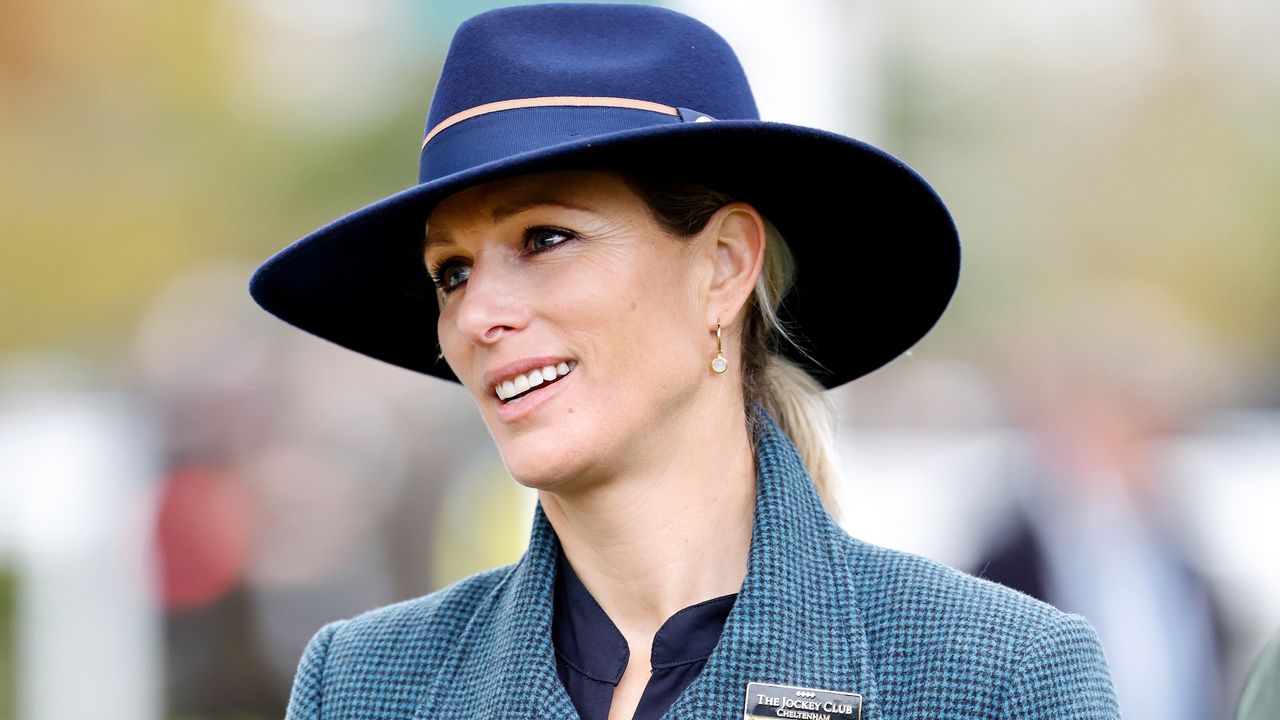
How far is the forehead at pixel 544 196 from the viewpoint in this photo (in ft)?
7.00

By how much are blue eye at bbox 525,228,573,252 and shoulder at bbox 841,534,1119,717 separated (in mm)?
656

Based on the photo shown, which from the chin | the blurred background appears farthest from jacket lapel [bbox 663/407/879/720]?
the blurred background

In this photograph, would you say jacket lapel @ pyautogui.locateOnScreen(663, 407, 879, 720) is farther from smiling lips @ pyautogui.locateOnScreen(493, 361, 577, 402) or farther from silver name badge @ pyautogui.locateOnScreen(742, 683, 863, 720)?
smiling lips @ pyautogui.locateOnScreen(493, 361, 577, 402)

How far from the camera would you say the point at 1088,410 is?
5.62 metres

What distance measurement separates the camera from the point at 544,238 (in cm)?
215

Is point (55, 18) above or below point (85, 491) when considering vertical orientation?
above

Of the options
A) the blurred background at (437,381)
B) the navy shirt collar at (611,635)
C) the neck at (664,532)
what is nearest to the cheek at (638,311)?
the neck at (664,532)

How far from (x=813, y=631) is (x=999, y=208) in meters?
5.56

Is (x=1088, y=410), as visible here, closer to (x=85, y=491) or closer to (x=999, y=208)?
(x=999, y=208)

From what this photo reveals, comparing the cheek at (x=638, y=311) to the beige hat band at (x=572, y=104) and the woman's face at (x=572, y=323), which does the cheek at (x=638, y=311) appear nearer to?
the woman's face at (x=572, y=323)

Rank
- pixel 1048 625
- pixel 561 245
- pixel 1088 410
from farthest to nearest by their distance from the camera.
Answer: pixel 1088 410
pixel 561 245
pixel 1048 625

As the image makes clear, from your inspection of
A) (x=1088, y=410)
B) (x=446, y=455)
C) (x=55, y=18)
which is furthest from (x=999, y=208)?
(x=55, y=18)

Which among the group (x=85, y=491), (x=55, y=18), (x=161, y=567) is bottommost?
(x=161, y=567)

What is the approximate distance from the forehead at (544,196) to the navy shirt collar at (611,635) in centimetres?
55
